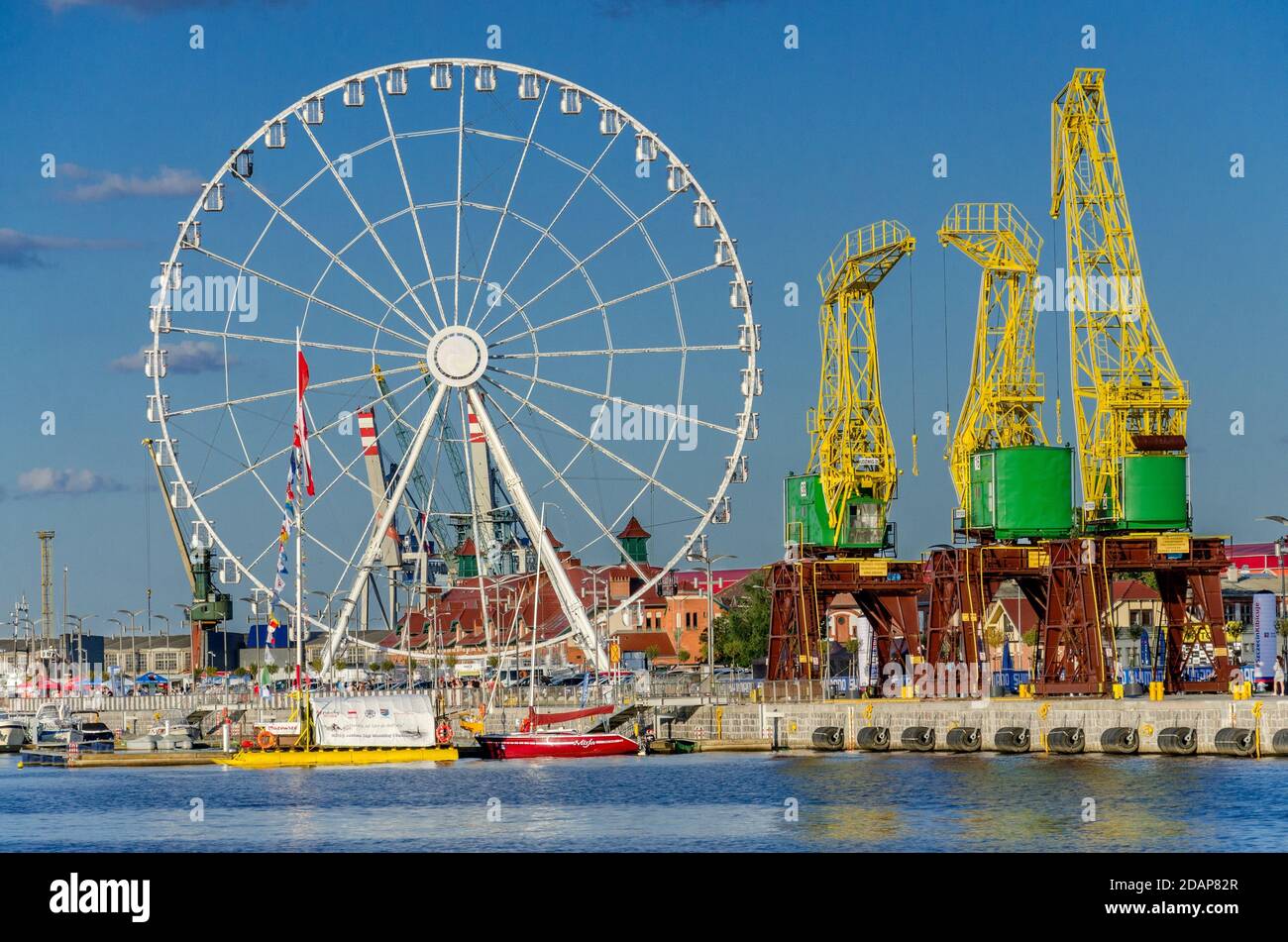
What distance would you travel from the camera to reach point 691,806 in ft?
213

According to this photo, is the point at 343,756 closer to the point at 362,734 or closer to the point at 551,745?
the point at 362,734

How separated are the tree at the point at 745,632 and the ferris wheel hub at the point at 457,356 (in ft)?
288

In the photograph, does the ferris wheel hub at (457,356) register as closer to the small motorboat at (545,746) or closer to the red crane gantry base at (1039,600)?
the small motorboat at (545,746)

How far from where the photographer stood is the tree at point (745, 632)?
17750 centimetres

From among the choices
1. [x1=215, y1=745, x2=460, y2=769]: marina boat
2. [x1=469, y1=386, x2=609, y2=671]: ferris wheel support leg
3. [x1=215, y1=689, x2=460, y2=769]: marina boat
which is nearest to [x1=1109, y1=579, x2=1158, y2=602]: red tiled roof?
[x1=469, y1=386, x2=609, y2=671]: ferris wheel support leg

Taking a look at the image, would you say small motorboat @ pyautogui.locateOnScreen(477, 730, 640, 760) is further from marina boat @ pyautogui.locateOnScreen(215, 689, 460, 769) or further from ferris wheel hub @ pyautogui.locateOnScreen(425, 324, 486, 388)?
ferris wheel hub @ pyautogui.locateOnScreen(425, 324, 486, 388)

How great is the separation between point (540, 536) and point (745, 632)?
86856 millimetres

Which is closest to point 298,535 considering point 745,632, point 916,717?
point 916,717

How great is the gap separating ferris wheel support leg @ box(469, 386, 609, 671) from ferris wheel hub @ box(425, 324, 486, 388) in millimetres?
1022

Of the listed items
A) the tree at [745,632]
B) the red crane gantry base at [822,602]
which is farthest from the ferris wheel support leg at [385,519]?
the tree at [745,632]

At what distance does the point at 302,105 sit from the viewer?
304 ft
